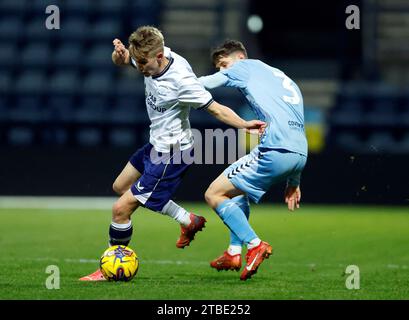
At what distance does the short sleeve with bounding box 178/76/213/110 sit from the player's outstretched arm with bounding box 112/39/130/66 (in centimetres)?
58

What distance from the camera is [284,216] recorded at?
12805 mm

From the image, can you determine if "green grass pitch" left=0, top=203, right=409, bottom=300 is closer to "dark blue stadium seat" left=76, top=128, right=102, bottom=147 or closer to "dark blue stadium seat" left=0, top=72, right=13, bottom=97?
"dark blue stadium seat" left=76, top=128, right=102, bottom=147

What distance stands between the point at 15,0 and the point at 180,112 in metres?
13.1

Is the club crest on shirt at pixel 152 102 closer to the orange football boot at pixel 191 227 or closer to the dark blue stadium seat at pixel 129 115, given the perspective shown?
the orange football boot at pixel 191 227

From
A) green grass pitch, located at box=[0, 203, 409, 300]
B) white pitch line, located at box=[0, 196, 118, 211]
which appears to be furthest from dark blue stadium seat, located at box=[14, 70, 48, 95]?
green grass pitch, located at box=[0, 203, 409, 300]

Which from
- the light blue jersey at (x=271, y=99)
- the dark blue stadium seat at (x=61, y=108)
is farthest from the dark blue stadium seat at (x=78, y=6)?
the light blue jersey at (x=271, y=99)

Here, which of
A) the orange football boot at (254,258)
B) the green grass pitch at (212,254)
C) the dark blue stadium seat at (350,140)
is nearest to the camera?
the green grass pitch at (212,254)

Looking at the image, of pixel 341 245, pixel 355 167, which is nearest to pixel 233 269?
pixel 341 245

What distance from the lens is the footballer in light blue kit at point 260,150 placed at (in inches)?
260

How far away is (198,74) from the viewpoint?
58.0ft

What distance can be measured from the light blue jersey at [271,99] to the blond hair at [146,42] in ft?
1.37

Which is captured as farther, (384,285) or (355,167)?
(355,167)

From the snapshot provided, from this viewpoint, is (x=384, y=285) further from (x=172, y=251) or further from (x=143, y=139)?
(x=143, y=139)

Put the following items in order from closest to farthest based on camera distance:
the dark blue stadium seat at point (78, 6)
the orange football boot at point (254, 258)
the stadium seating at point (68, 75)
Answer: the orange football boot at point (254, 258) → the stadium seating at point (68, 75) → the dark blue stadium seat at point (78, 6)
